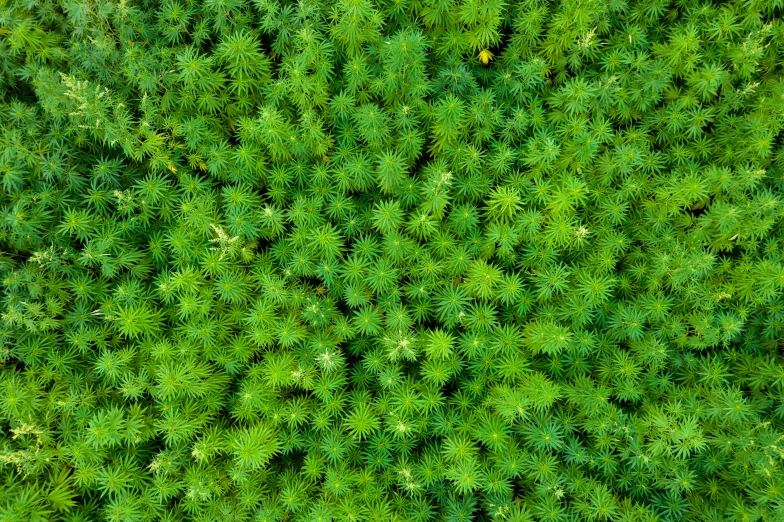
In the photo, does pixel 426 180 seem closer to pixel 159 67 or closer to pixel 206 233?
pixel 206 233

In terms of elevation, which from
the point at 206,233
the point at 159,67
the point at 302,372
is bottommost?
the point at 302,372

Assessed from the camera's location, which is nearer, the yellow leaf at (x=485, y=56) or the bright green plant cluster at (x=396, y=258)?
the bright green plant cluster at (x=396, y=258)

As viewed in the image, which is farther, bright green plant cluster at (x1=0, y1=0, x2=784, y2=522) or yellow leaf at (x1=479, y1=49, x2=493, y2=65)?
yellow leaf at (x1=479, y1=49, x2=493, y2=65)

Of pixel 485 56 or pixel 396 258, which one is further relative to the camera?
pixel 485 56

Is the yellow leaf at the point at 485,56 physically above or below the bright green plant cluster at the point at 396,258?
above

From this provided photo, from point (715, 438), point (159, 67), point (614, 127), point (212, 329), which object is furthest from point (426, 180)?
point (715, 438)

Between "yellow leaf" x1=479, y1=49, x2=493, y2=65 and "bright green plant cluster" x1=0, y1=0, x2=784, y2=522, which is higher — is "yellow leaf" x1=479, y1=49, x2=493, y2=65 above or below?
above

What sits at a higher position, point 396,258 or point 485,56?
point 485,56

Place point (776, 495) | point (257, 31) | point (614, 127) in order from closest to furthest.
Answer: point (776, 495), point (257, 31), point (614, 127)
